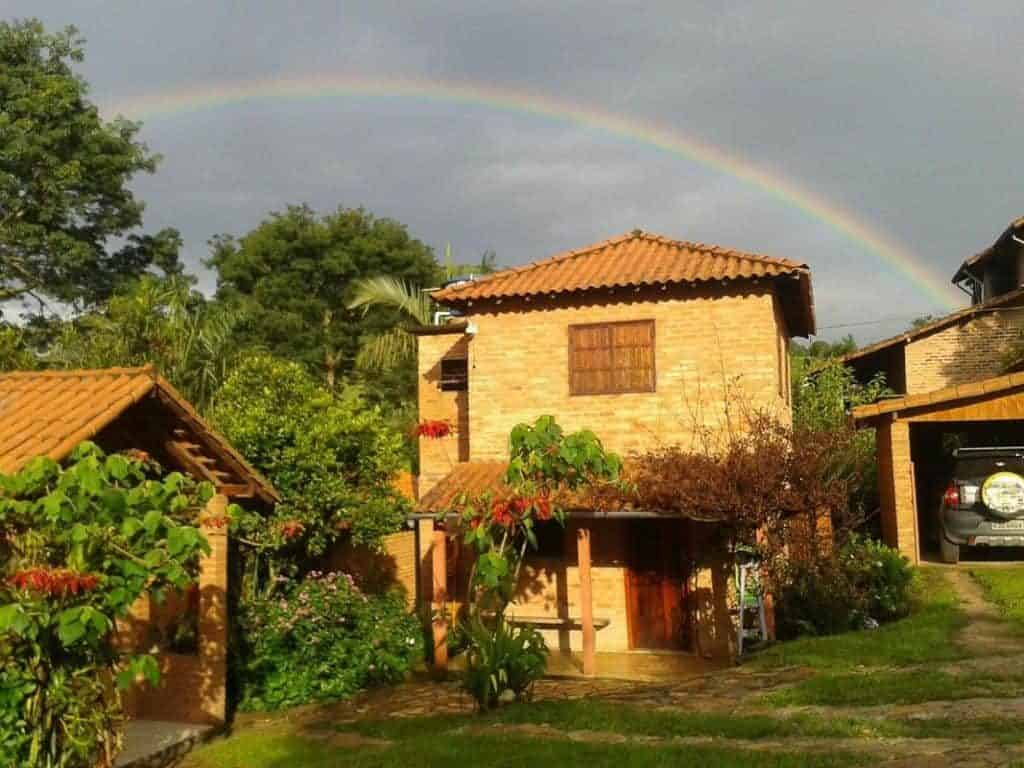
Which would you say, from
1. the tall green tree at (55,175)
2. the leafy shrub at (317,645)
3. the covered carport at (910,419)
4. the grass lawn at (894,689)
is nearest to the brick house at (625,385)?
the leafy shrub at (317,645)

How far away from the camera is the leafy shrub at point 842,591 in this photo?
13297 millimetres

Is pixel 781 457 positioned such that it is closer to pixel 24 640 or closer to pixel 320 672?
pixel 320 672

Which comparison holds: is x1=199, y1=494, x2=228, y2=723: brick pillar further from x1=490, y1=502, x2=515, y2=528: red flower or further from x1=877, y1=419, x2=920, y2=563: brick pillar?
x1=877, y1=419, x2=920, y2=563: brick pillar

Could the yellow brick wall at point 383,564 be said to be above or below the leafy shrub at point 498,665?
above

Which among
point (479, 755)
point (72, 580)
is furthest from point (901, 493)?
point (72, 580)

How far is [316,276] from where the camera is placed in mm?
37875

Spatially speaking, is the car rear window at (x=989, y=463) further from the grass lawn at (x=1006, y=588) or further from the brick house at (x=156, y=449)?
the brick house at (x=156, y=449)

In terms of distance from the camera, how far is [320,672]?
41.7 ft

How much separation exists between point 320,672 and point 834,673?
21.2ft

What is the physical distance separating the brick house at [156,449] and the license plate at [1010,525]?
11.0m

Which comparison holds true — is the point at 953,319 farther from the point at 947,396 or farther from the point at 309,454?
the point at 309,454

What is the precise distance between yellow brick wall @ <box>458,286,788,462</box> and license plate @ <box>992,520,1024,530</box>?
3610 millimetres

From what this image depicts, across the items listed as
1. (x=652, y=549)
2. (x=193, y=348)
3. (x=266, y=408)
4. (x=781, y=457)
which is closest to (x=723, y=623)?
(x=652, y=549)

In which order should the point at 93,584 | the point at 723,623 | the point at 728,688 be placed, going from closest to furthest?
the point at 93,584
the point at 728,688
the point at 723,623
